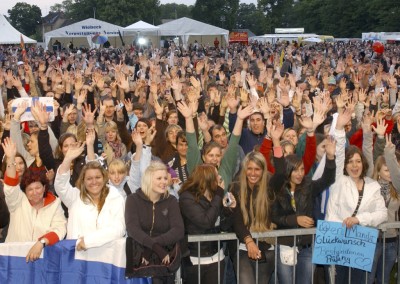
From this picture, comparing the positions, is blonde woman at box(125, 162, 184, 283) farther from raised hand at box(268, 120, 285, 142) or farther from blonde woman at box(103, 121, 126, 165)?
blonde woman at box(103, 121, 126, 165)

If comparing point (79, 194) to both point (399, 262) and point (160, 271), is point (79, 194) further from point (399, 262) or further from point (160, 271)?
point (399, 262)

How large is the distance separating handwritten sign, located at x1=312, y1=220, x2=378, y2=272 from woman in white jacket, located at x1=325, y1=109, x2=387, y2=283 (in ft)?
0.29

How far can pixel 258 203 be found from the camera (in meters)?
5.40

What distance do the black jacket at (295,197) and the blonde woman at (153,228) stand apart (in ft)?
3.13

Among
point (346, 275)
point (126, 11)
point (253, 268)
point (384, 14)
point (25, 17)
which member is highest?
point (25, 17)

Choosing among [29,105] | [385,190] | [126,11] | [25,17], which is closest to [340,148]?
[385,190]

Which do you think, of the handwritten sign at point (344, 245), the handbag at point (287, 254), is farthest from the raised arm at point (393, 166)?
the handbag at point (287, 254)

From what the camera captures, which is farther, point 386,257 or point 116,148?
point 116,148

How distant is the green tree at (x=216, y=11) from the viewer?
108188 mm

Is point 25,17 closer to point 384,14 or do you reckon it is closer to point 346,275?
point 384,14

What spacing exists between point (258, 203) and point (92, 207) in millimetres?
1401

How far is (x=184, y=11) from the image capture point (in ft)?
638

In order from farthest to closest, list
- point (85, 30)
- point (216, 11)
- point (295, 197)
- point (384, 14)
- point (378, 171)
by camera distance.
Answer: point (216, 11) → point (384, 14) → point (85, 30) → point (378, 171) → point (295, 197)

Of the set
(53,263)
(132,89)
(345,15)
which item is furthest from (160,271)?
(345,15)
